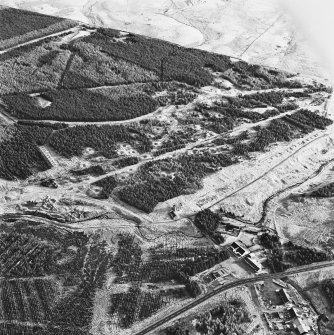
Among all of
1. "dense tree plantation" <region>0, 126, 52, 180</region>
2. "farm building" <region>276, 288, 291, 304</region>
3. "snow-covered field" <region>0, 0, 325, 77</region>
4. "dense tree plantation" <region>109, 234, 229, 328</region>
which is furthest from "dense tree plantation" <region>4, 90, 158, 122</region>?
"farm building" <region>276, 288, 291, 304</region>

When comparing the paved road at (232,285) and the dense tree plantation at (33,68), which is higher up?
the dense tree plantation at (33,68)

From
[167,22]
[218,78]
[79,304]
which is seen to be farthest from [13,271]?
[167,22]

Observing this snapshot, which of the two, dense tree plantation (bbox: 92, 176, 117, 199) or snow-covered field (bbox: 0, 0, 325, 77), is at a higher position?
snow-covered field (bbox: 0, 0, 325, 77)

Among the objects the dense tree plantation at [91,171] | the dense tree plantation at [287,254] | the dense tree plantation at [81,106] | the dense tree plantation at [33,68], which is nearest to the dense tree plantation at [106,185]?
the dense tree plantation at [91,171]

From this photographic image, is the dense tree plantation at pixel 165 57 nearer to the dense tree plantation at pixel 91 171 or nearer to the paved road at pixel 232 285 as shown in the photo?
the dense tree plantation at pixel 91 171

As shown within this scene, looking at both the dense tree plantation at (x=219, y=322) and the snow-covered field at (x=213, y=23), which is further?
the snow-covered field at (x=213, y=23)

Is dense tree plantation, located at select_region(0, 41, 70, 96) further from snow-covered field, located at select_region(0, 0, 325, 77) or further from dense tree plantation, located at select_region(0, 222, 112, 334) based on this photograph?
dense tree plantation, located at select_region(0, 222, 112, 334)

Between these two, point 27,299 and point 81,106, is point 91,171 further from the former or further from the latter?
point 27,299

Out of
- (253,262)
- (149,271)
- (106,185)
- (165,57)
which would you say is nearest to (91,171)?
(106,185)
